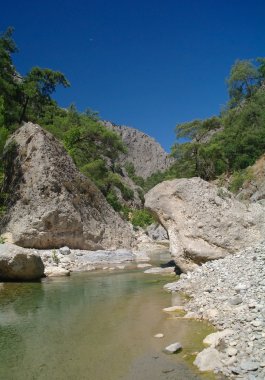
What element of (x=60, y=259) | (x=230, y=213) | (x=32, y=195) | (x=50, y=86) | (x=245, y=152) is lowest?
(x=60, y=259)

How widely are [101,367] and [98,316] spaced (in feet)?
11.0

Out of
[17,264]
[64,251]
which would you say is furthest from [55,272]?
[64,251]

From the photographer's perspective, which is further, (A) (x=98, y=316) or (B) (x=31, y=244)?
(B) (x=31, y=244)

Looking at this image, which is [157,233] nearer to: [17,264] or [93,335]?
[17,264]

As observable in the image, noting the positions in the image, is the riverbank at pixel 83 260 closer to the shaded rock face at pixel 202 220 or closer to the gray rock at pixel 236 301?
the shaded rock face at pixel 202 220

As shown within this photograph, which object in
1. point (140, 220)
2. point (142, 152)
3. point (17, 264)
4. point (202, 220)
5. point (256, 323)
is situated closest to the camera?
point (256, 323)

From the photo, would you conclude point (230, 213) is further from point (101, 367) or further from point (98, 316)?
point (101, 367)

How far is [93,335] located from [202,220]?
7739mm

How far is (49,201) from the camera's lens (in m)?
21.2

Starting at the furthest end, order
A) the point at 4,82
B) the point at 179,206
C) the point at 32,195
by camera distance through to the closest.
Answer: the point at 4,82
the point at 32,195
the point at 179,206

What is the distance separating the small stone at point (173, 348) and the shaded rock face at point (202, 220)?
7263 millimetres

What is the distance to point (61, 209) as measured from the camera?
21.5 meters

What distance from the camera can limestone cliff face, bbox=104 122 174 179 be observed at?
17800cm

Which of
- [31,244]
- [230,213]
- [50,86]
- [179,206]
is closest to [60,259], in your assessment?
[31,244]
